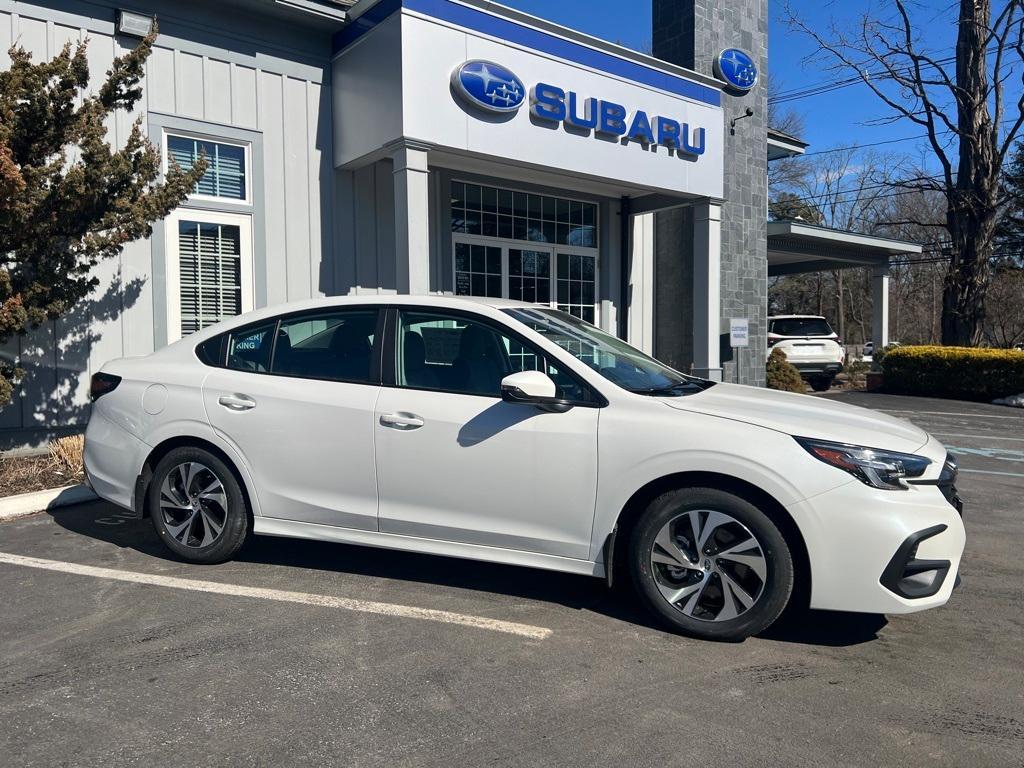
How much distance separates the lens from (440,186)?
10828mm

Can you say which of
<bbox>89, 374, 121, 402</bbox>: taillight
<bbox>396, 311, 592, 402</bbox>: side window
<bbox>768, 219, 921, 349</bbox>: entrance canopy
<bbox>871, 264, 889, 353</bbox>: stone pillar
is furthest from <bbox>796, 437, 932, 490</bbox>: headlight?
<bbox>871, 264, 889, 353</bbox>: stone pillar

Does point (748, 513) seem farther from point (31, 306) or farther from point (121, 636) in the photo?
point (31, 306)

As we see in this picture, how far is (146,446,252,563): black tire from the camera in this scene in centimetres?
464

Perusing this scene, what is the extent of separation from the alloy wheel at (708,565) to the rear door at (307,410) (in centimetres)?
157

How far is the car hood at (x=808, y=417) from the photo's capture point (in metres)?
3.61

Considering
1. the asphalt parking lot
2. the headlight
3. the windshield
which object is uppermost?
→ the windshield

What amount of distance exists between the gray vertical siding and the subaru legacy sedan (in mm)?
3399

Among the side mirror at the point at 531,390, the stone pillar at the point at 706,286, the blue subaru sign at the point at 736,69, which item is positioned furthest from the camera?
the blue subaru sign at the point at 736,69

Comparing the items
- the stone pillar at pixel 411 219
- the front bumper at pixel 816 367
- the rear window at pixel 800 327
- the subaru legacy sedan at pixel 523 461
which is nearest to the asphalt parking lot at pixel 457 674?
the subaru legacy sedan at pixel 523 461

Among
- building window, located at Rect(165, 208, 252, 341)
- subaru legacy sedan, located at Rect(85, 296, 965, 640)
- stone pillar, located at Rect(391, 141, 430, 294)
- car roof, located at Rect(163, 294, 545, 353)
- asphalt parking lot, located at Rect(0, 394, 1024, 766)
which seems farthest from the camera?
building window, located at Rect(165, 208, 252, 341)

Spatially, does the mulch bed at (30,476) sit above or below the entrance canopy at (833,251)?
below

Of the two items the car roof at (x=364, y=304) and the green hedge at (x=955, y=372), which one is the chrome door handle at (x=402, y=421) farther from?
the green hedge at (x=955, y=372)

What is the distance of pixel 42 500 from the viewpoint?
6273mm

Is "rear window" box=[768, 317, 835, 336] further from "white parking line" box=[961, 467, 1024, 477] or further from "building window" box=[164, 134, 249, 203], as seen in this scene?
"building window" box=[164, 134, 249, 203]
